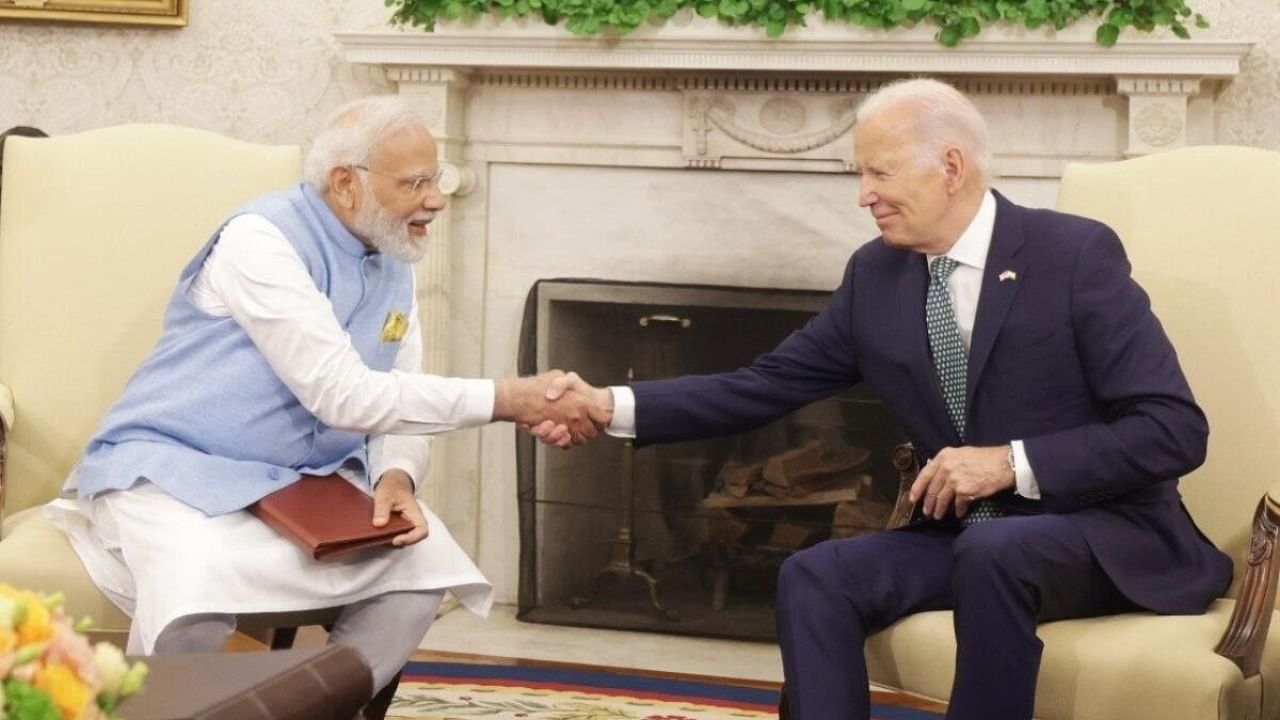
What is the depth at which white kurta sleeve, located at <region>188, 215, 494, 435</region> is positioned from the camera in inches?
112

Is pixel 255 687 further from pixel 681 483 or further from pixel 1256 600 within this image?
pixel 681 483

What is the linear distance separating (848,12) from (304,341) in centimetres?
189

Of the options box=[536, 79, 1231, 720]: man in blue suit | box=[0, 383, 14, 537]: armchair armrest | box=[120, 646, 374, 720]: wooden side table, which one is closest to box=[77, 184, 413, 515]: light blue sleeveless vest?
box=[0, 383, 14, 537]: armchair armrest

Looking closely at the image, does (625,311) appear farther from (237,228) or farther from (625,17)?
(237,228)

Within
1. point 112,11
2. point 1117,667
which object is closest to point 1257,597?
point 1117,667

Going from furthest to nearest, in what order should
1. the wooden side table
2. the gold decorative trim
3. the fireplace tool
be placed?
the gold decorative trim
the fireplace tool
the wooden side table

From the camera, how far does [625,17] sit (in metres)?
4.31

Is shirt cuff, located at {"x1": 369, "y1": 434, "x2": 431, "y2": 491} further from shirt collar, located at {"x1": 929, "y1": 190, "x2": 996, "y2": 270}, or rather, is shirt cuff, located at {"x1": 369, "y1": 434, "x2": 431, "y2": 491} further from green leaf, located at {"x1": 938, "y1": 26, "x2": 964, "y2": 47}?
green leaf, located at {"x1": 938, "y1": 26, "x2": 964, "y2": 47}

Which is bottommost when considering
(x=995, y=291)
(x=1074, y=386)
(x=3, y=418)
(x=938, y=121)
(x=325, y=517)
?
(x=325, y=517)

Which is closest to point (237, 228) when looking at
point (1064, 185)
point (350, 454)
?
point (350, 454)

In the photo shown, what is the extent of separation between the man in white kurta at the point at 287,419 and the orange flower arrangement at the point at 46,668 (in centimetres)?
135

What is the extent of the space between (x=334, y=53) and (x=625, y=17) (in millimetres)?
923

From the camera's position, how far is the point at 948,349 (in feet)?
9.50

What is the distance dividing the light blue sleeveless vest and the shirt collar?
3.23ft
